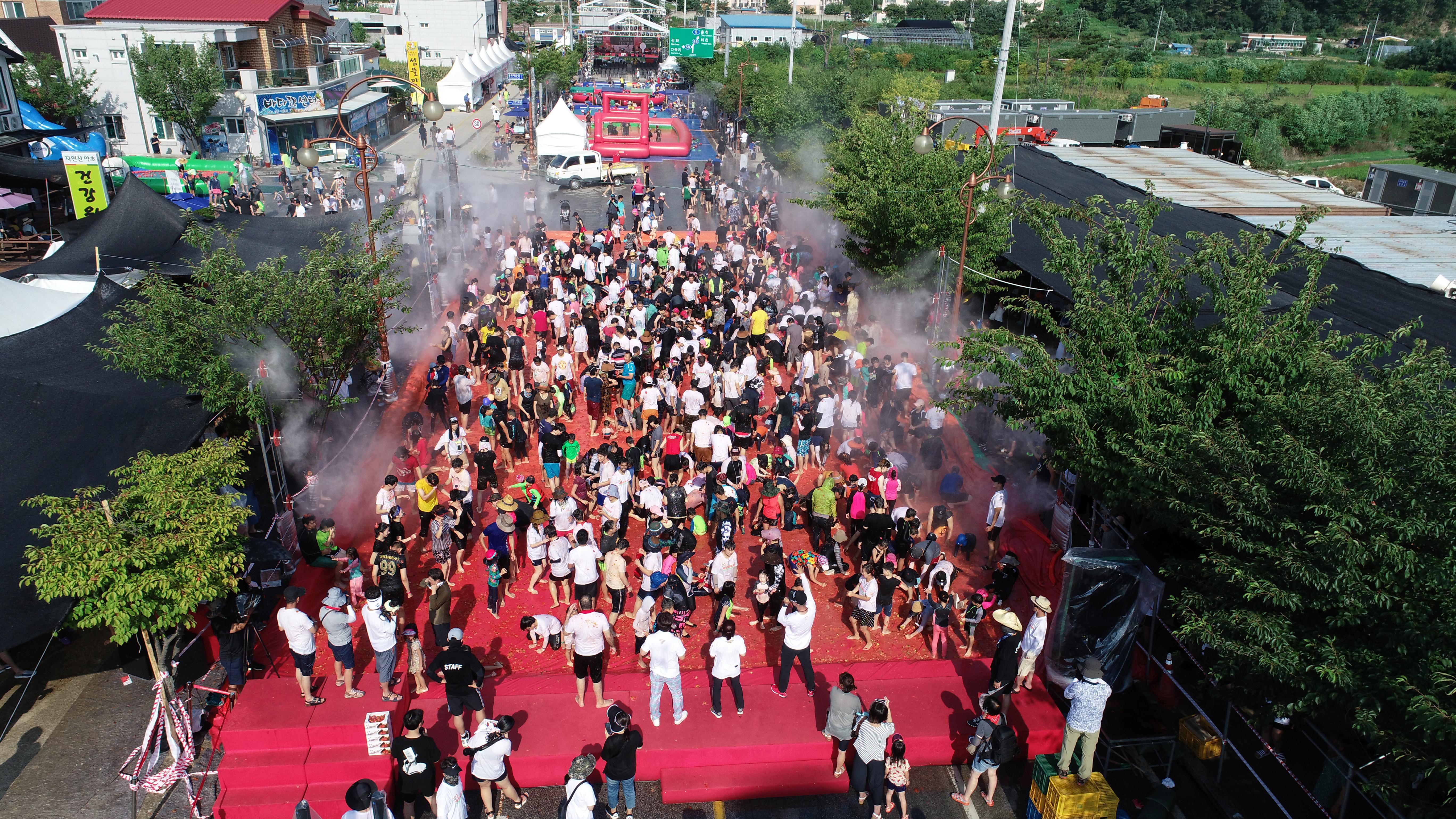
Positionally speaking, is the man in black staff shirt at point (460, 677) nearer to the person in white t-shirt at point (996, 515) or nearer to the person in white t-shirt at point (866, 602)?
the person in white t-shirt at point (866, 602)

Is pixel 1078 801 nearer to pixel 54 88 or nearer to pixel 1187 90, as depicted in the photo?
pixel 54 88

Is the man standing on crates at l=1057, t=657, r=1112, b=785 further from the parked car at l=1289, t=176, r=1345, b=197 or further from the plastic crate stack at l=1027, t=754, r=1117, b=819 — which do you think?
the parked car at l=1289, t=176, r=1345, b=197

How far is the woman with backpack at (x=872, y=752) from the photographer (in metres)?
7.39

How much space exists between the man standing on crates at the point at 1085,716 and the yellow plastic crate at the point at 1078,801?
0.08m

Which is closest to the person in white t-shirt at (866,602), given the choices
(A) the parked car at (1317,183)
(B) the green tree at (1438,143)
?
(A) the parked car at (1317,183)

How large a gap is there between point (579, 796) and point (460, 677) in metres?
1.85

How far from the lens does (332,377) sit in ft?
39.4

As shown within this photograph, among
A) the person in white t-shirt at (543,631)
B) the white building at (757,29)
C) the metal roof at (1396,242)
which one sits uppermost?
the white building at (757,29)

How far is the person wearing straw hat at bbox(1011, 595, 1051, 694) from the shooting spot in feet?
27.5

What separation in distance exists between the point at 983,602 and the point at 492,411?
7.66 m

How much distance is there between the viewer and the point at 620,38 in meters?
88.4

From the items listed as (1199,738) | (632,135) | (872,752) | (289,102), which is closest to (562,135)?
(632,135)

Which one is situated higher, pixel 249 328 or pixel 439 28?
pixel 439 28

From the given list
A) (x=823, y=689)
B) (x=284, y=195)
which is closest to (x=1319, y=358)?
(x=823, y=689)
